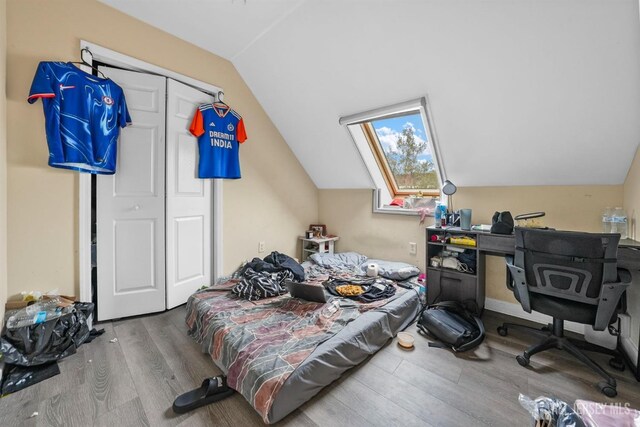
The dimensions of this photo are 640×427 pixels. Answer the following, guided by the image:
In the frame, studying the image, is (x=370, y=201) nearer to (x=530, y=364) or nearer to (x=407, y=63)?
(x=407, y=63)

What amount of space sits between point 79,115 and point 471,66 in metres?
2.92

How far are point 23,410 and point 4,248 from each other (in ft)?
3.50

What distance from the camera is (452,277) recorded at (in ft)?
7.68

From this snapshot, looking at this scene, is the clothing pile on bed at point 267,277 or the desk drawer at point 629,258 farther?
the clothing pile on bed at point 267,277

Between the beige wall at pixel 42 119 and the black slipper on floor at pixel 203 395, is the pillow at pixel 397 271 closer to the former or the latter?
the black slipper on floor at pixel 203 395

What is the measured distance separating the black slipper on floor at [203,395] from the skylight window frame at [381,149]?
97.3 inches

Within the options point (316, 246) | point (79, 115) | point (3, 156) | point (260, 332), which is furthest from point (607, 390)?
point (3, 156)

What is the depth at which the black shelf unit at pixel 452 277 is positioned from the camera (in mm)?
2221

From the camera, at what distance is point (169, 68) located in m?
2.42

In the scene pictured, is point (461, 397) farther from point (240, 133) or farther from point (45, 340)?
point (240, 133)

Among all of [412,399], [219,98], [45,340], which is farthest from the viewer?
[219,98]

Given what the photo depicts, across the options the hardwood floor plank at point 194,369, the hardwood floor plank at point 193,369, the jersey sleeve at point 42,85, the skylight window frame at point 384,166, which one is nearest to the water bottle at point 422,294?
the skylight window frame at point 384,166

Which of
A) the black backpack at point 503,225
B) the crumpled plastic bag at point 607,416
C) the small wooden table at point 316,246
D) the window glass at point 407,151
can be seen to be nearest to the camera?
the crumpled plastic bag at point 607,416

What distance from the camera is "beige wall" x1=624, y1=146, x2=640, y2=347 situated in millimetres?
1631
